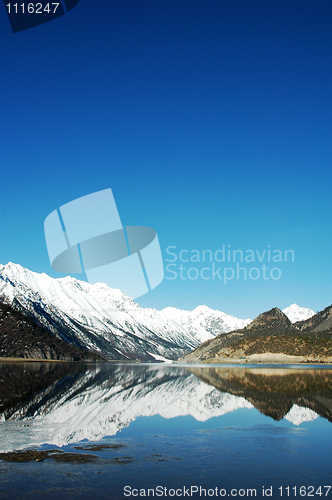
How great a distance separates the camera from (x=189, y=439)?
1117 inches

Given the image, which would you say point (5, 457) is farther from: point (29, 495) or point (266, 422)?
point (266, 422)

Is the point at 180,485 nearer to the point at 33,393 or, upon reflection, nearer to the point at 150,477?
the point at 150,477

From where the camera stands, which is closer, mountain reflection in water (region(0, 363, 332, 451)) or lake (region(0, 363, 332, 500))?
lake (region(0, 363, 332, 500))

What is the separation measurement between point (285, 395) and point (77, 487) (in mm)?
42651

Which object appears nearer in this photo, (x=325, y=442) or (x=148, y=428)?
(x=325, y=442)

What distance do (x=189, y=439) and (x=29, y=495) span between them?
1473cm

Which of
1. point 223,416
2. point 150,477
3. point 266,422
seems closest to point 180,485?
point 150,477

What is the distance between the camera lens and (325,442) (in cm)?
2703

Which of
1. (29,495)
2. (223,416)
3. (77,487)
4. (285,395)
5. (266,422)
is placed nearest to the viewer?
(29,495)

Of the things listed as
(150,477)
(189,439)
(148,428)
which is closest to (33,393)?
(148,428)

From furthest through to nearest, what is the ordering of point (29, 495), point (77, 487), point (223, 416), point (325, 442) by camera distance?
1. point (223, 416)
2. point (325, 442)
3. point (77, 487)
4. point (29, 495)

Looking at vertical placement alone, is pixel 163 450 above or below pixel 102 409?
below

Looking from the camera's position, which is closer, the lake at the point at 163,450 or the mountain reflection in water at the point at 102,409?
the lake at the point at 163,450

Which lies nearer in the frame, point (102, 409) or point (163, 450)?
point (163, 450)
